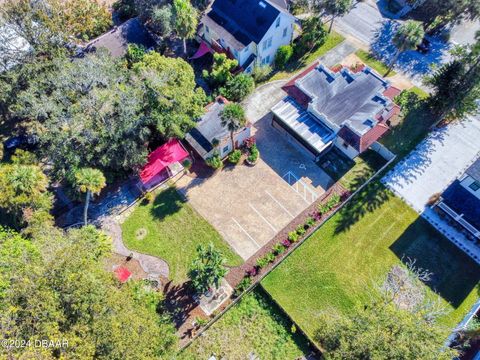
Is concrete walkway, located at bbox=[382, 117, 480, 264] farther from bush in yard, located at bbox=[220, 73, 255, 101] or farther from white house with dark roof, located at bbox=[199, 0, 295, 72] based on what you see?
white house with dark roof, located at bbox=[199, 0, 295, 72]

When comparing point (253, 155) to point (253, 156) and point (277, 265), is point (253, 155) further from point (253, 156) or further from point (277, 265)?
point (277, 265)

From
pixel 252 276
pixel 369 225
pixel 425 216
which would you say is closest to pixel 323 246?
pixel 369 225

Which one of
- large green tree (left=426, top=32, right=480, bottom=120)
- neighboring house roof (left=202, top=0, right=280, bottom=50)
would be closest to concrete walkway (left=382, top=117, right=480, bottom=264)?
large green tree (left=426, top=32, right=480, bottom=120)

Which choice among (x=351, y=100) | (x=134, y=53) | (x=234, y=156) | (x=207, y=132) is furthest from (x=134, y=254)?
(x=351, y=100)

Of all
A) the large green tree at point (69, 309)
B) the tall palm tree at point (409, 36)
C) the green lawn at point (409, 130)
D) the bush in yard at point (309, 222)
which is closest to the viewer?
the large green tree at point (69, 309)

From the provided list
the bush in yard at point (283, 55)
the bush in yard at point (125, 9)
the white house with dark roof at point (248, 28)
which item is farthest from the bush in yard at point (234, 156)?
the bush in yard at point (125, 9)

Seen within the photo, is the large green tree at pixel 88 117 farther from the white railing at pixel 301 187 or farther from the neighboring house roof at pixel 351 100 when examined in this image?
the neighboring house roof at pixel 351 100
